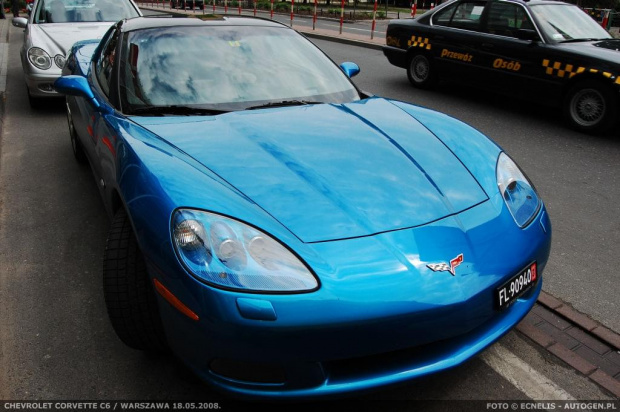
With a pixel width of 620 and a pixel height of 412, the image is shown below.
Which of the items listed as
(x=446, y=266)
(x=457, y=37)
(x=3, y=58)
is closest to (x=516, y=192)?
(x=446, y=266)

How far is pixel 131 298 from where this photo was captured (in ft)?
7.38

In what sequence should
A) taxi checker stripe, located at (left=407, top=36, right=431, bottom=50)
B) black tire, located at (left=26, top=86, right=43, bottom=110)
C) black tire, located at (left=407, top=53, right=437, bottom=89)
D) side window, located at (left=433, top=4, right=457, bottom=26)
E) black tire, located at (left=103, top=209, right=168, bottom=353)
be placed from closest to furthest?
black tire, located at (left=103, top=209, right=168, bottom=353)
black tire, located at (left=26, top=86, right=43, bottom=110)
side window, located at (left=433, top=4, right=457, bottom=26)
taxi checker stripe, located at (left=407, top=36, right=431, bottom=50)
black tire, located at (left=407, top=53, right=437, bottom=89)

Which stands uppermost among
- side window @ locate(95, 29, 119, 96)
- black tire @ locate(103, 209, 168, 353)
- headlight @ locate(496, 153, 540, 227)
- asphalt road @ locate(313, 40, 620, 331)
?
side window @ locate(95, 29, 119, 96)

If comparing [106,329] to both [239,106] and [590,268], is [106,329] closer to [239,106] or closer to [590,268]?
[239,106]

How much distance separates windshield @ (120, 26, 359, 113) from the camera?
2973mm

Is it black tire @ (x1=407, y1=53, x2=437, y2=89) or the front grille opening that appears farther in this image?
black tire @ (x1=407, y1=53, x2=437, y2=89)

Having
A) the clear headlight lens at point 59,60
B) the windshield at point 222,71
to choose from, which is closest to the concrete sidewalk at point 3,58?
the clear headlight lens at point 59,60

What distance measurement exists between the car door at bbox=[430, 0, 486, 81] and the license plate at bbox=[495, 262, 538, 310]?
230 inches

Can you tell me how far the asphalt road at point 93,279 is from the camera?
91.7 inches

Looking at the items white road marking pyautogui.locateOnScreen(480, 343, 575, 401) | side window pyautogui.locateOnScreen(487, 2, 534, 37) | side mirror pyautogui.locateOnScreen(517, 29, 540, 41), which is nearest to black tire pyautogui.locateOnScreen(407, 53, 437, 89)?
side window pyautogui.locateOnScreen(487, 2, 534, 37)

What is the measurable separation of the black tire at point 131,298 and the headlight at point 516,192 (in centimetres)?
155

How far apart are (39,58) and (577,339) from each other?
21.5 ft

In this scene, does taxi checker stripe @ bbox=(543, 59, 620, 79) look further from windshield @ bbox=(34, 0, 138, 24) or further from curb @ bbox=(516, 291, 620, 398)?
windshield @ bbox=(34, 0, 138, 24)

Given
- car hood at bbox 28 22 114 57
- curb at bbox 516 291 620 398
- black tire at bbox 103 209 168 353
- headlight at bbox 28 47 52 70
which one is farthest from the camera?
car hood at bbox 28 22 114 57
